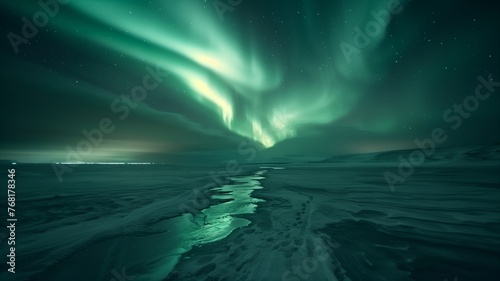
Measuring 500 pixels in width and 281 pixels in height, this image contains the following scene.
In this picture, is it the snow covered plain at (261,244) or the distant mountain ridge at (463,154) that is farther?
the distant mountain ridge at (463,154)

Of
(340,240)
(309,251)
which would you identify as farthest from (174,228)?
(340,240)

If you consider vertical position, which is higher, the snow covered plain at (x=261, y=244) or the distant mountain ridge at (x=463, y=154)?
the snow covered plain at (x=261, y=244)

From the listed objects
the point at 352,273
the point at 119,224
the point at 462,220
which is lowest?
the point at 462,220

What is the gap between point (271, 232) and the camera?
586cm

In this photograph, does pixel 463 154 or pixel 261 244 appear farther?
pixel 463 154

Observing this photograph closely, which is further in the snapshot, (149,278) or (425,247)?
(425,247)

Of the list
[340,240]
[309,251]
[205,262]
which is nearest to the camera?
[205,262]

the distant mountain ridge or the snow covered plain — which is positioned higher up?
the snow covered plain

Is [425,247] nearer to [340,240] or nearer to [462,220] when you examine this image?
[340,240]

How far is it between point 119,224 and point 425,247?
8334mm

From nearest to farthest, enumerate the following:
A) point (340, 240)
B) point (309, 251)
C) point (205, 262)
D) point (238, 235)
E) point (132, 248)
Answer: point (205, 262) < point (309, 251) < point (132, 248) < point (340, 240) < point (238, 235)

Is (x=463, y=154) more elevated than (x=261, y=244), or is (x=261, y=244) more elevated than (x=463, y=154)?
(x=261, y=244)

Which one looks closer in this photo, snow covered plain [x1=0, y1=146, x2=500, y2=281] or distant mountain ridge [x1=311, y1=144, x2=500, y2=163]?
snow covered plain [x1=0, y1=146, x2=500, y2=281]

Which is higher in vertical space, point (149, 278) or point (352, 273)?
point (149, 278)
